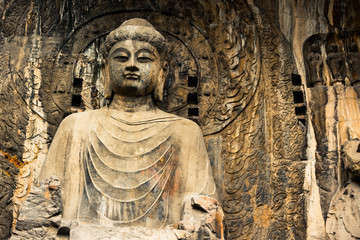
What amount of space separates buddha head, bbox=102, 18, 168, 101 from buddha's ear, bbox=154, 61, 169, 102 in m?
0.01

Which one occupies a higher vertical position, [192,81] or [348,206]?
[192,81]

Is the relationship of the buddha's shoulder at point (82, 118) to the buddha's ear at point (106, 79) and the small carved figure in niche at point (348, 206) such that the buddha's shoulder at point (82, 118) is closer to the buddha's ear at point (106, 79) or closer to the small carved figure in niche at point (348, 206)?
the buddha's ear at point (106, 79)

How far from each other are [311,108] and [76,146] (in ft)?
10.2

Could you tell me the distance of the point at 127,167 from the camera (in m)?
8.66

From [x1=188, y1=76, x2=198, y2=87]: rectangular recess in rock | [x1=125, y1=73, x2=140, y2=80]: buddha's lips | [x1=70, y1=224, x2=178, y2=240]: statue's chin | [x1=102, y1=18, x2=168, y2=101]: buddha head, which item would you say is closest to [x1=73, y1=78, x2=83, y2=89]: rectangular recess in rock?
[x1=102, y1=18, x2=168, y2=101]: buddha head

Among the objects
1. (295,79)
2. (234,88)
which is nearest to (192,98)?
(234,88)

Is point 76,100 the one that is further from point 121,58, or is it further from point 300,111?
point 300,111

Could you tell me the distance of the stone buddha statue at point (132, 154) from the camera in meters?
8.42

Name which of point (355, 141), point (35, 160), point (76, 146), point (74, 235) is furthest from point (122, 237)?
point (355, 141)

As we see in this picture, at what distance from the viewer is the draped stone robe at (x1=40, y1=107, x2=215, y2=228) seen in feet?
27.7

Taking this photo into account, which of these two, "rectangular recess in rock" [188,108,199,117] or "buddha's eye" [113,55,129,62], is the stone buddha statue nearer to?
"buddha's eye" [113,55,129,62]

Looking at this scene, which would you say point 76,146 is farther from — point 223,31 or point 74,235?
point 223,31

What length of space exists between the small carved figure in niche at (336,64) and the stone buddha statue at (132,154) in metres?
2.08

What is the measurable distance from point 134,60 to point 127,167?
4.28 ft
